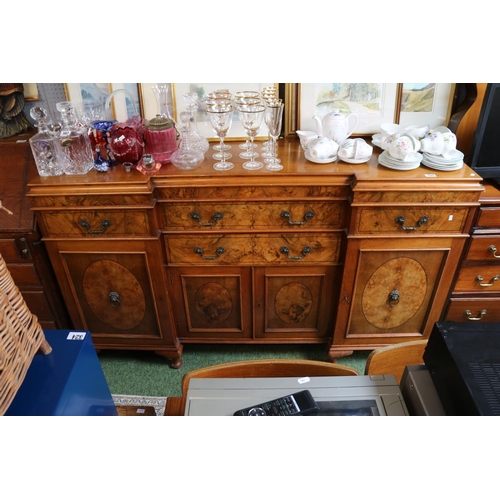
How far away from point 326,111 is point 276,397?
139 centimetres

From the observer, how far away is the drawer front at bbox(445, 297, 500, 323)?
6.16 ft

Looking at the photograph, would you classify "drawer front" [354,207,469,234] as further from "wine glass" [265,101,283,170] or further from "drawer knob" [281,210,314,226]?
"wine glass" [265,101,283,170]

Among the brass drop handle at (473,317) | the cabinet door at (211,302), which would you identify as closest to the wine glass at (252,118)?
the cabinet door at (211,302)

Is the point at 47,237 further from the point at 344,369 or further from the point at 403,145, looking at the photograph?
the point at 403,145

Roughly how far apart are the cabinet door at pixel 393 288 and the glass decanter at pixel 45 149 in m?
1.19

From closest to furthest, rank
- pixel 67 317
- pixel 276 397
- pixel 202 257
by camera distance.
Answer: pixel 276 397, pixel 202 257, pixel 67 317

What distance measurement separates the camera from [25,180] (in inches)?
69.5

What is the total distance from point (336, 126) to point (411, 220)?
485 millimetres

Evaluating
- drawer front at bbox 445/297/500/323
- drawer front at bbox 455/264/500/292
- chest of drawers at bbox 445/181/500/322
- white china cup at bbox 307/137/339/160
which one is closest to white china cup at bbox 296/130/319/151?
white china cup at bbox 307/137/339/160

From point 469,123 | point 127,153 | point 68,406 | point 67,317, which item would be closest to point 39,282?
point 67,317

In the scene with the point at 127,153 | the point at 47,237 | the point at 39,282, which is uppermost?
the point at 127,153

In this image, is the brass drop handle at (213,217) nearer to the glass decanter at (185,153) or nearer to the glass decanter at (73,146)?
the glass decanter at (185,153)

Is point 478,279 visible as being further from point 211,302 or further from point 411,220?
point 211,302

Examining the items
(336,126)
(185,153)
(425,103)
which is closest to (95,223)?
(185,153)
